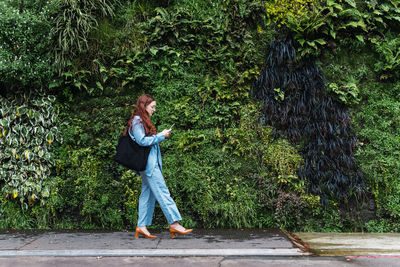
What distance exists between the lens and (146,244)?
569 centimetres

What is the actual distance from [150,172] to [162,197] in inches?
16.3

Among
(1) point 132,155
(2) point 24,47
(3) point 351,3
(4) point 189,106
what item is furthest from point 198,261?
(3) point 351,3

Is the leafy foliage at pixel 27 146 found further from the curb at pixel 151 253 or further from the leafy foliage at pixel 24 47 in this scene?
the curb at pixel 151 253

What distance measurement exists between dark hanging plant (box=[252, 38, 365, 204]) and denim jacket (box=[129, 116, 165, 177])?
2.31m

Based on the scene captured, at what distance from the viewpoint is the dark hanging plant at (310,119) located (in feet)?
23.0

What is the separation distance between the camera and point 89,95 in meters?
7.49

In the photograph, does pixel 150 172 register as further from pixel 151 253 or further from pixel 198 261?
pixel 198 261

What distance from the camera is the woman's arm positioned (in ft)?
18.8

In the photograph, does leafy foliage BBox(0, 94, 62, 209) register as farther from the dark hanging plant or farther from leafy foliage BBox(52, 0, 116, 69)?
the dark hanging plant

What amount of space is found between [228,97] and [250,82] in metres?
0.54

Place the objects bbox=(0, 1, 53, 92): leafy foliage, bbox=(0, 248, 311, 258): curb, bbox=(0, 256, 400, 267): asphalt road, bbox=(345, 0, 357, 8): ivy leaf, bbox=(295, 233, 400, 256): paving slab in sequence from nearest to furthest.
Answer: bbox=(0, 256, 400, 267): asphalt road
bbox=(0, 248, 311, 258): curb
bbox=(295, 233, 400, 256): paving slab
bbox=(0, 1, 53, 92): leafy foliage
bbox=(345, 0, 357, 8): ivy leaf

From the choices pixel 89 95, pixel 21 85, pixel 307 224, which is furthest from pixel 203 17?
pixel 307 224

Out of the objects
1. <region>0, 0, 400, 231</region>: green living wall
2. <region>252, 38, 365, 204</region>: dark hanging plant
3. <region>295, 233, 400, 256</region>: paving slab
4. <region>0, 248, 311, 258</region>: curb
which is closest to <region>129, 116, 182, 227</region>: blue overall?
<region>0, 248, 311, 258</region>: curb

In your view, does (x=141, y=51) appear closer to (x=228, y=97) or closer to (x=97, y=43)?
(x=97, y=43)
